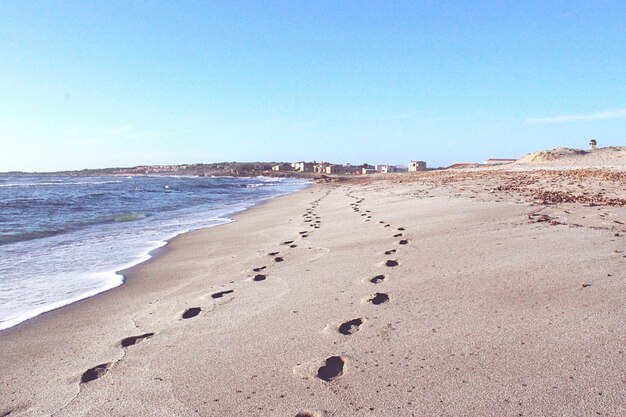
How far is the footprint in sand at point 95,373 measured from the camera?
113 inches

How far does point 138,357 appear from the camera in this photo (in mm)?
3143

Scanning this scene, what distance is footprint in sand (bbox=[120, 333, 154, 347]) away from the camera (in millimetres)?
3461

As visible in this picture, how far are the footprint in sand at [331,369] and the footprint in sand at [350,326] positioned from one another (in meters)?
0.43

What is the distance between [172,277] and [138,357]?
9.58ft

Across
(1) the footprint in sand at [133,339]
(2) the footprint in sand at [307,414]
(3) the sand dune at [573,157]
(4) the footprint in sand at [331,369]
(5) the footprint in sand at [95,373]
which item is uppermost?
(3) the sand dune at [573,157]

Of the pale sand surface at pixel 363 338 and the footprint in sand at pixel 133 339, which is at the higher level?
the pale sand surface at pixel 363 338

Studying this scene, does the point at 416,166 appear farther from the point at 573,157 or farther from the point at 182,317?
the point at 182,317

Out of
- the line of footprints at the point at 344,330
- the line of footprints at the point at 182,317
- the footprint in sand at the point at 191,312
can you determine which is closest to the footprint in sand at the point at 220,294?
the line of footprints at the point at 182,317

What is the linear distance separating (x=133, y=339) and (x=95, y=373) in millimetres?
594

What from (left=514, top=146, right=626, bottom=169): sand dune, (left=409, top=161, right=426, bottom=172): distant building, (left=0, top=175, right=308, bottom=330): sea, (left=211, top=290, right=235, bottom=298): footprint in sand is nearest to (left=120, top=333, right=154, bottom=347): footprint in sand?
(left=211, top=290, right=235, bottom=298): footprint in sand

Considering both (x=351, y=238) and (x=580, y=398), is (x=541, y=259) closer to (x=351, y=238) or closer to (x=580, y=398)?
(x=580, y=398)

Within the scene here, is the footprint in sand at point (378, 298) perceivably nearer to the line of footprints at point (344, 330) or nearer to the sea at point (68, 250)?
the line of footprints at point (344, 330)

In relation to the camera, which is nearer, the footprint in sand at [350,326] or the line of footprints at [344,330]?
the line of footprints at [344,330]

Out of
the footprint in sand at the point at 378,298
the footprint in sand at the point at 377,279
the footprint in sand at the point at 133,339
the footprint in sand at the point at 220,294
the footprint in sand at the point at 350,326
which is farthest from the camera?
the footprint in sand at the point at 220,294
